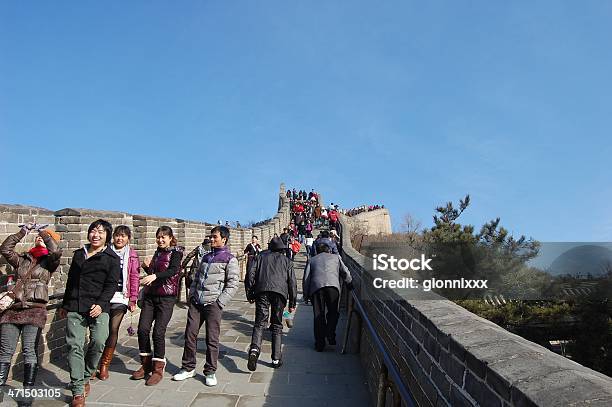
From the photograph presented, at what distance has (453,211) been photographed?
30.4 m

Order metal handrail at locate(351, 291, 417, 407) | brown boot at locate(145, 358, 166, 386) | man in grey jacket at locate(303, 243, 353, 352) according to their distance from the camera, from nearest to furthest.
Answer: metal handrail at locate(351, 291, 417, 407) → brown boot at locate(145, 358, 166, 386) → man in grey jacket at locate(303, 243, 353, 352)

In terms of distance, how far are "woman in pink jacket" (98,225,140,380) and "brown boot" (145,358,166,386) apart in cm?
54

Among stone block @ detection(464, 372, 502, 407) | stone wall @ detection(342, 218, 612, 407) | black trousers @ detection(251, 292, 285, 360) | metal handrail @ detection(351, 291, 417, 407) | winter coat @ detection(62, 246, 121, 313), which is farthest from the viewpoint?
black trousers @ detection(251, 292, 285, 360)

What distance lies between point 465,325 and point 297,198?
115 feet

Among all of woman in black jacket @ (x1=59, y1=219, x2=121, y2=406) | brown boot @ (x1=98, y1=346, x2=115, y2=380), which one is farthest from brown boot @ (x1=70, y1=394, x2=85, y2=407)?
brown boot @ (x1=98, y1=346, x2=115, y2=380)

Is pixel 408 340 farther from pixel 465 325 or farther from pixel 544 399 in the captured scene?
pixel 544 399

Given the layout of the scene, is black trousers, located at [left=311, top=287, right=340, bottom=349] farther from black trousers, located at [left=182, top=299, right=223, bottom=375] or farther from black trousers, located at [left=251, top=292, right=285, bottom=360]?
black trousers, located at [left=182, top=299, right=223, bottom=375]

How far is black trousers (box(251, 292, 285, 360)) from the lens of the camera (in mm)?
5484

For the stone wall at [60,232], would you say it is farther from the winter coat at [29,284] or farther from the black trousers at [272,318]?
A: the black trousers at [272,318]

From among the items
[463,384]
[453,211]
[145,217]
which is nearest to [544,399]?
[463,384]

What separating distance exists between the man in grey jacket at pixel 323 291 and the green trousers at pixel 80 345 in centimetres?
299

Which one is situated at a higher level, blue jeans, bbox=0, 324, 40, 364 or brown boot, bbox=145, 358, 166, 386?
blue jeans, bbox=0, 324, 40, 364

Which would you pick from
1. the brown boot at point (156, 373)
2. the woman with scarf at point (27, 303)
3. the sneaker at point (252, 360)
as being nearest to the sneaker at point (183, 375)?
the brown boot at point (156, 373)

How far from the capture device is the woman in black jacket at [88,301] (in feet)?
13.0
